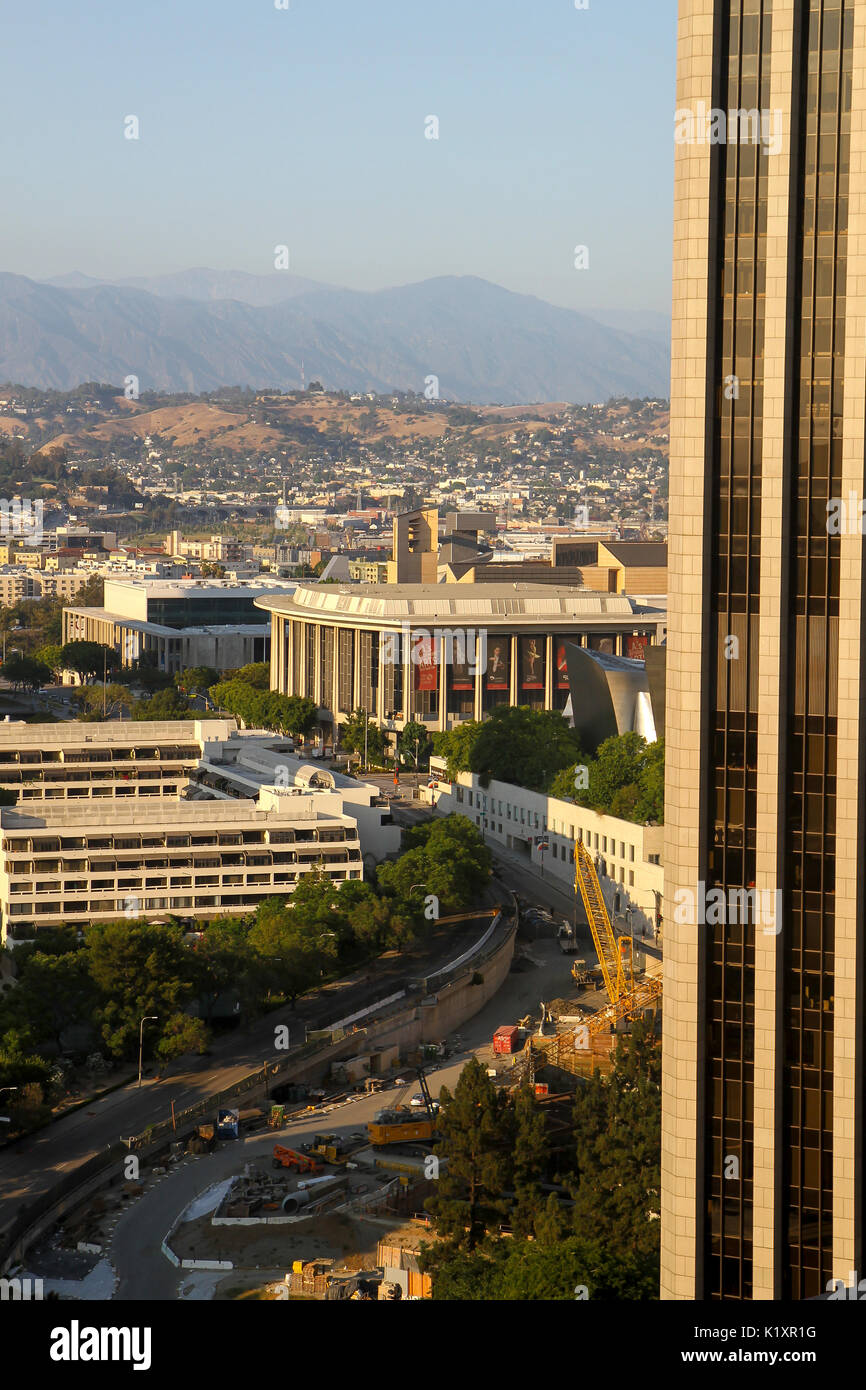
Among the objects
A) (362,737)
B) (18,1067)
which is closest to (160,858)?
(18,1067)

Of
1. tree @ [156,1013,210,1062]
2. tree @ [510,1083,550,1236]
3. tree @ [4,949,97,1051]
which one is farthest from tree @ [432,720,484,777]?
tree @ [510,1083,550,1236]

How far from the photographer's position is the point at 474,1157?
99.1 feet

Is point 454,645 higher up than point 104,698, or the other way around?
point 454,645

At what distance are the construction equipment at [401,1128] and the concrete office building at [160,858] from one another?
1217 cm

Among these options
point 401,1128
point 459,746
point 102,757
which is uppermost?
point 102,757

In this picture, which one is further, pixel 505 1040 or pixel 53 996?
pixel 505 1040

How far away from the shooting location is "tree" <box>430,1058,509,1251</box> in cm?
2967

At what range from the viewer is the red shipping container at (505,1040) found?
132 ft

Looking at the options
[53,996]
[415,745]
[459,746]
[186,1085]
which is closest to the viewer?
[186,1085]

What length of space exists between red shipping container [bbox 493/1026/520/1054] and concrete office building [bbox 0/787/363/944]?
8.27 meters

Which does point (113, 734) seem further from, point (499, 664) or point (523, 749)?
point (499, 664)

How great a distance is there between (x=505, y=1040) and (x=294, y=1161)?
26.1 feet

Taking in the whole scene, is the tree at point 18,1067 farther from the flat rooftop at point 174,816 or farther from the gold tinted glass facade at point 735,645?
the gold tinted glass facade at point 735,645

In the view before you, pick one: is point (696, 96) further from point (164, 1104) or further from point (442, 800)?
point (442, 800)
